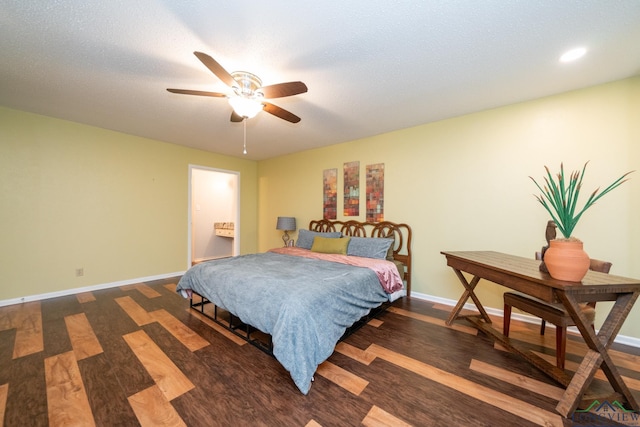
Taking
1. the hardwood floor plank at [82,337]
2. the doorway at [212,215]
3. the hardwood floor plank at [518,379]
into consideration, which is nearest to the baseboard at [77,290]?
the hardwood floor plank at [82,337]

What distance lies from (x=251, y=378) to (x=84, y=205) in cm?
383

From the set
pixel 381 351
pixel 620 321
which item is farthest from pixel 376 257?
pixel 620 321

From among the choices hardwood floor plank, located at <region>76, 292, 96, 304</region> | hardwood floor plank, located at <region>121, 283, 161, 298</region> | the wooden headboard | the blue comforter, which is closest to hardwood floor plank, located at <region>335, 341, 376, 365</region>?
the blue comforter

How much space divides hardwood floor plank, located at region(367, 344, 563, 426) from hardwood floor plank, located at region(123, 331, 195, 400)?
4.95ft

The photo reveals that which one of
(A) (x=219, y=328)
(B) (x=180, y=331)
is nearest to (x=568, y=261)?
(A) (x=219, y=328)

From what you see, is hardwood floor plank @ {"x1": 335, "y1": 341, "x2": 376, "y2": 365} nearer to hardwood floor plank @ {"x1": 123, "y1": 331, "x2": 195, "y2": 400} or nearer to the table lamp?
hardwood floor plank @ {"x1": 123, "y1": 331, "x2": 195, "y2": 400}

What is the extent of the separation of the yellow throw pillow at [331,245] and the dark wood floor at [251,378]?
1.23m

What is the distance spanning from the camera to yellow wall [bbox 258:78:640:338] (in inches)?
88.0

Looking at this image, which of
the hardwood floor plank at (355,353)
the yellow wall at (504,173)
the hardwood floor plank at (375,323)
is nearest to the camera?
the hardwood floor plank at (355,353)

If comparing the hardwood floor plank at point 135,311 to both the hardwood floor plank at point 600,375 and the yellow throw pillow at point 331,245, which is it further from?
the hardwood floor plank at point 600,375

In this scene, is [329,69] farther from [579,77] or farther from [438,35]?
[579,77]

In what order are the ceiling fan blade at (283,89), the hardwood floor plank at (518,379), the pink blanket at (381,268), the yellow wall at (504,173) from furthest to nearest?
1. the pink blanket at (381,268)
2. the yellow wall at (504,173)
3. the ceiling fan blade at (283,89)
4. the hardwood floor plank at (518,379)

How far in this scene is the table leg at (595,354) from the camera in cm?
138

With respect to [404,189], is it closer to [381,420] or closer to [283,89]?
[283,89]
